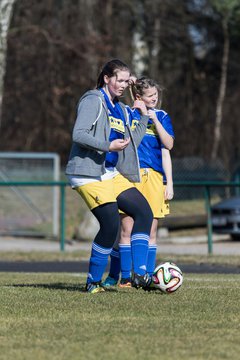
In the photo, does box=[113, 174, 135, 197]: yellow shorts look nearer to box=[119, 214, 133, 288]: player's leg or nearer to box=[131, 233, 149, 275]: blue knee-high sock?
box=[131, 233, 149, 275]: blue knee-high sock

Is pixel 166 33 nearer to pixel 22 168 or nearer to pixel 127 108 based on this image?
pixel 22 168

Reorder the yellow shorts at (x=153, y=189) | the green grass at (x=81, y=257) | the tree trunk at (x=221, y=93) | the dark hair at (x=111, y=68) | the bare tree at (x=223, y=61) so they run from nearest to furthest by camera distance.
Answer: the dark hair at (x=111, y=68)
the yellow shorts at (x=153, y=189)
the green grass at (x=81, y=257)
the bare tree at (x=223, y=61)
the tree trunk at (x=221, y=93)

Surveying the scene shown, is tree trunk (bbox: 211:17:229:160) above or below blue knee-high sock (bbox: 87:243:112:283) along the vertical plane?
above

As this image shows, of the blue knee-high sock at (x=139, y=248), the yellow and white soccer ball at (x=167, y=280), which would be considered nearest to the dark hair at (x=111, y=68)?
the blue knee-high sock at (x=139, y=248)

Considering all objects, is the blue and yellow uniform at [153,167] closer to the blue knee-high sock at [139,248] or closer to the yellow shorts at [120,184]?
the yellow shorts at [120,184]

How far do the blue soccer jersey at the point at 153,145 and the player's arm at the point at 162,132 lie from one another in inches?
2.9

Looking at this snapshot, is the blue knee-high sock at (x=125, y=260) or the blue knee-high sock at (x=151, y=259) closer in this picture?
the blue knee-high sock at (x=125, y=260)

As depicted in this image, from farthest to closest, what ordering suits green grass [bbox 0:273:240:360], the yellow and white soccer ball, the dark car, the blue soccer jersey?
the dark car → the blue soccer jersey → the yellow and white soccer ball → green grass [bbox 0:273:240:360]

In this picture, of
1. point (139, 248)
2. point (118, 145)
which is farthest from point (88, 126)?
point (139, 248)

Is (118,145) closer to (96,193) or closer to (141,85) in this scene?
(96,193)

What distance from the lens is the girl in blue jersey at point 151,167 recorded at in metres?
9.34

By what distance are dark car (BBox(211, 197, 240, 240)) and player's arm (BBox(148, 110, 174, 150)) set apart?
36.2 ft

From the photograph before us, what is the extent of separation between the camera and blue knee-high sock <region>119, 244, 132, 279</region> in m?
9.39

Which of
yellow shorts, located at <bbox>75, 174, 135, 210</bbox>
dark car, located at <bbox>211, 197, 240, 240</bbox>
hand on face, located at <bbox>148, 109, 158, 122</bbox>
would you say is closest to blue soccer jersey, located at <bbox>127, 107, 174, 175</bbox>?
hand on face, located at <bbox>148, 109, 158, 122</bbox>
